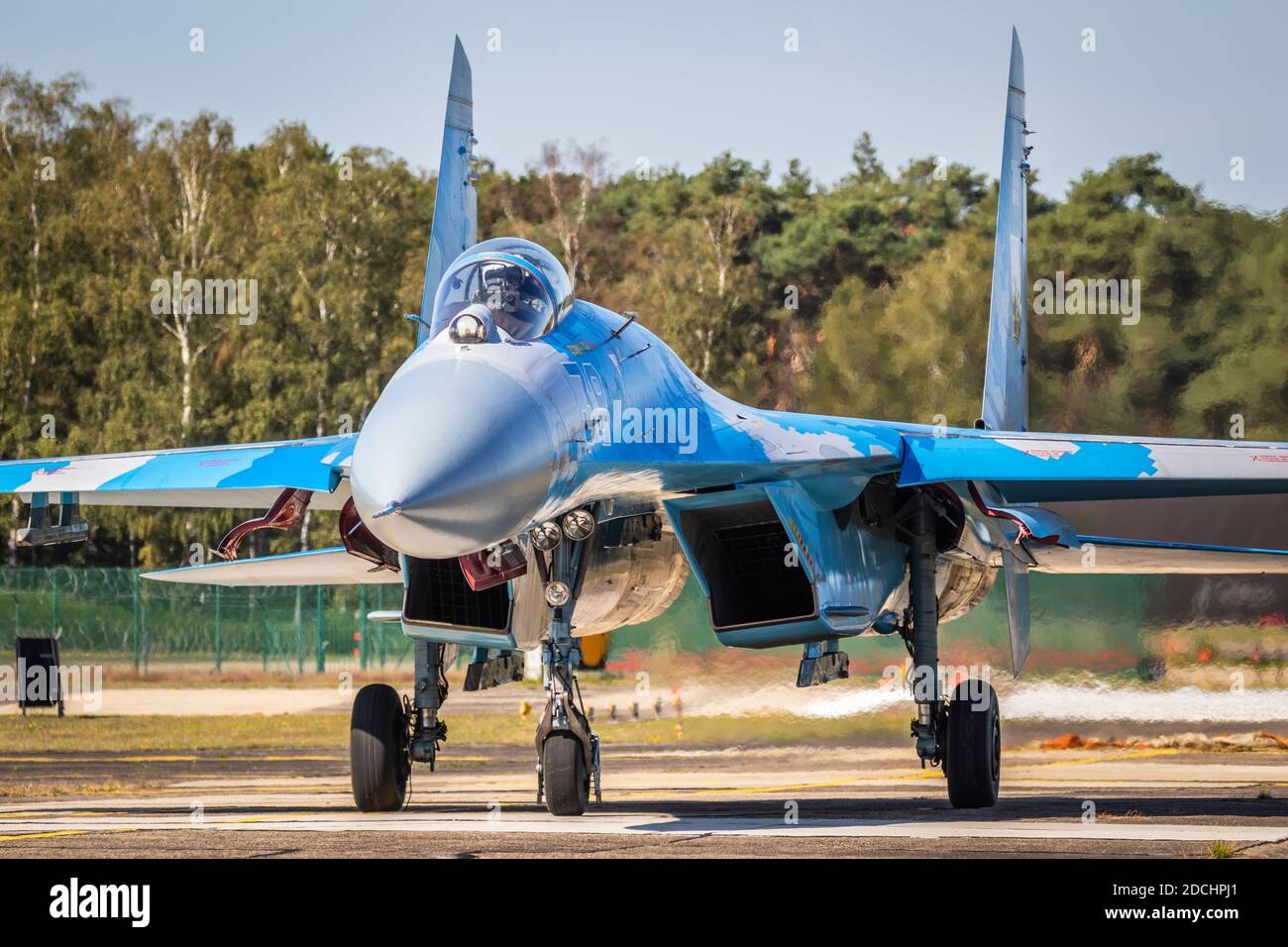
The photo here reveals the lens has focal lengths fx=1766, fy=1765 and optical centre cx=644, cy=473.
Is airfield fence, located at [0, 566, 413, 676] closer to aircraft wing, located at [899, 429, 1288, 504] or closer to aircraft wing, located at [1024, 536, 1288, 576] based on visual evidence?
aircraft wing, located at [1024, 536, 1288, 576]

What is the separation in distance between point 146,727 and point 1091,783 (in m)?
12.8

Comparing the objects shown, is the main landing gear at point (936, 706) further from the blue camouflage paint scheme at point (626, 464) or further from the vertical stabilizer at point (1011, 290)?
the vertical stabilizer at point (1011, 290)

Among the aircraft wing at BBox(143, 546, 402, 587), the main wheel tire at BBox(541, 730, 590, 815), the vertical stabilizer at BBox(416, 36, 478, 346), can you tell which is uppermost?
the vertical stabilizer at BBox(416, 36, 478, 346)

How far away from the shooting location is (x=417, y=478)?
6.98 meters

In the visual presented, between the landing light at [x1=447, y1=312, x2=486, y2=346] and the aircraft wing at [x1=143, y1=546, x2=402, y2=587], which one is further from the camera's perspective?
the aircraft wing at [x1=143, y1=546, x2=402, y2=587]

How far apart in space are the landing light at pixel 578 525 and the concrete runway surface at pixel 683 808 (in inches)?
59.7

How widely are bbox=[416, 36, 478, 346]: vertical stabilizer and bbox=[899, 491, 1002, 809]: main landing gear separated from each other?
13.0 feet

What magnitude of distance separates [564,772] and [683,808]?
1.91 metres

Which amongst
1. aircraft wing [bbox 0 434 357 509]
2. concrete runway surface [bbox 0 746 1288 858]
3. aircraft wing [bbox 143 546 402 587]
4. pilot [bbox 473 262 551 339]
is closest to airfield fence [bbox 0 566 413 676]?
concrete runway surface [bbox 0 746 1288 858]

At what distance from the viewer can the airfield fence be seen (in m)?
26.8

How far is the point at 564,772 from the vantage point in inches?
378

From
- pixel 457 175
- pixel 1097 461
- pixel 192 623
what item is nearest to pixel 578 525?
pixel 1097 461

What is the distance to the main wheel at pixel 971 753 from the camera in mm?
11250
